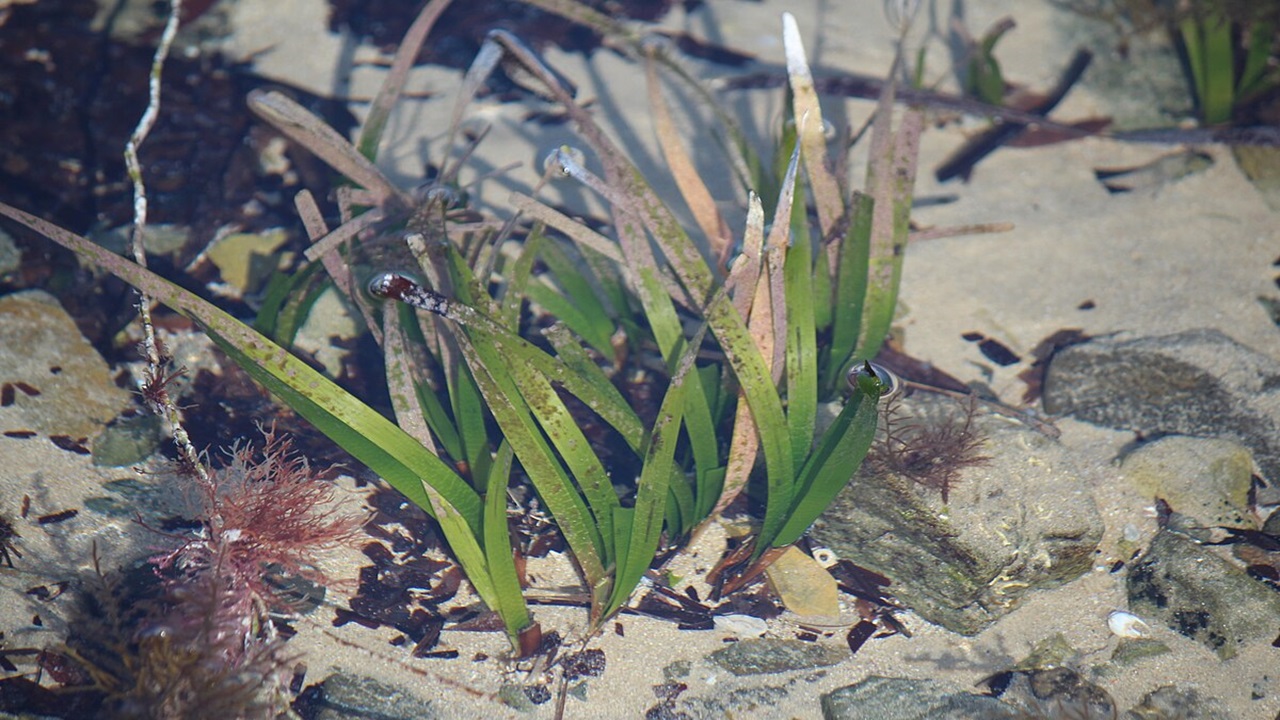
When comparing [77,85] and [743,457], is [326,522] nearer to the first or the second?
[743,457]

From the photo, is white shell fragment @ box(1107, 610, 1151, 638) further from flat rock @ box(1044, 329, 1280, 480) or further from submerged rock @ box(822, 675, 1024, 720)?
flat rock @ box(1044, 329, 1280, 480)

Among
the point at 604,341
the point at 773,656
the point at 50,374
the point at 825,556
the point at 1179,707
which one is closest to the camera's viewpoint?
the point at 1179,707

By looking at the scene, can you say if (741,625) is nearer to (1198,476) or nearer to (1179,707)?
(1179,707)

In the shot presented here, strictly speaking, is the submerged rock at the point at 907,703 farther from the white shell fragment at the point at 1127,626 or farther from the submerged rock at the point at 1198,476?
the submerged rock at the point at 1198,476

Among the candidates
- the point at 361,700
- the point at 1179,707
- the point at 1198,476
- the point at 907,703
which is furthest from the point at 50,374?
the point at 1198,476

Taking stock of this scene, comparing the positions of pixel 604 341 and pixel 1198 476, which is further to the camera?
pixel 604 341

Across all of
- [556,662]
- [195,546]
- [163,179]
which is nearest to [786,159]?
[556,662]
